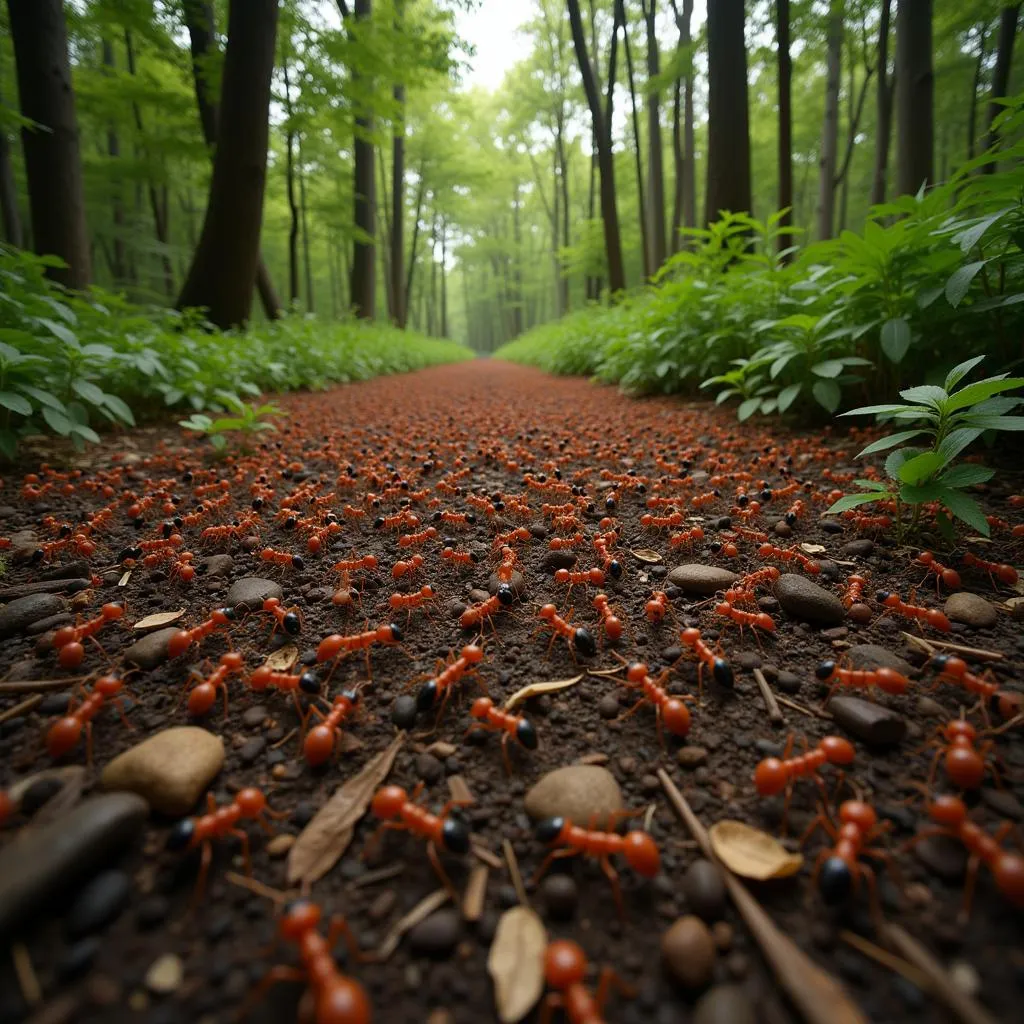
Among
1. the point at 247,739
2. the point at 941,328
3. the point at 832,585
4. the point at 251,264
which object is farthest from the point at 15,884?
the point at 251,264

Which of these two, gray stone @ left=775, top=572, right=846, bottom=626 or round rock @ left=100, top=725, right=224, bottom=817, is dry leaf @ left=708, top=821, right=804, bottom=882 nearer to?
gray stone @ left=775, top=572, right=846, bottom=626

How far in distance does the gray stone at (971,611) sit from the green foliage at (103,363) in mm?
4643

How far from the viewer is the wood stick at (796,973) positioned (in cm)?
85

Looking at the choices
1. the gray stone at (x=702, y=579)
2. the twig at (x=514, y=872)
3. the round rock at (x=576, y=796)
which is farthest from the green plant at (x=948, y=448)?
the twig at (x=514, y=872)

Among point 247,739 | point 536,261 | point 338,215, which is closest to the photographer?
point 247,739

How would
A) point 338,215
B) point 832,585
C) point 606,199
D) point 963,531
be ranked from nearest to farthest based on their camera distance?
point 832,585 → point 963,531 → point 606,199 → point 338,215

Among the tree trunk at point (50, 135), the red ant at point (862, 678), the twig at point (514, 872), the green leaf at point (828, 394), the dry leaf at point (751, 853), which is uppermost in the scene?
the tree trunk at point (50, 135)

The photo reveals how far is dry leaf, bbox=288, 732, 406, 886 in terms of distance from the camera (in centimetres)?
111

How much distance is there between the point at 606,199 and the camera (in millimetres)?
13359

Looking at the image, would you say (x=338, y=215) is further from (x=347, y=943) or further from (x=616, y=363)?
(x=347, y=943)

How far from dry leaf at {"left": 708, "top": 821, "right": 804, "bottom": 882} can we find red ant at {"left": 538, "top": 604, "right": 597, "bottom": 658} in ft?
2.22

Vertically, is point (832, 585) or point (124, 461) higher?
point (124, 461)

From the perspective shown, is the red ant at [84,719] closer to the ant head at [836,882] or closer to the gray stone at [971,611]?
the ant head at [836,882]

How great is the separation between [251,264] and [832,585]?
378 inches
